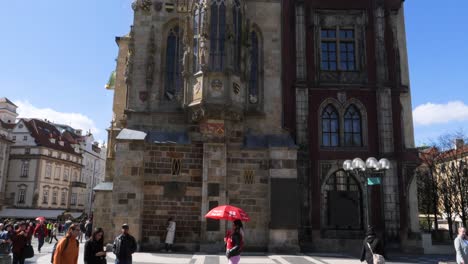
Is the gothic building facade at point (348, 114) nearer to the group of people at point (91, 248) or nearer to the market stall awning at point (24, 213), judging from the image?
the group of people at point (91, 248)

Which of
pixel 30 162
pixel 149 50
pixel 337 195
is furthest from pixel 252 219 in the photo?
pixel 30 162

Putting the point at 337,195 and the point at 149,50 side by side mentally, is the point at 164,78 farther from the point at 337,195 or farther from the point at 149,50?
the point at 337,195

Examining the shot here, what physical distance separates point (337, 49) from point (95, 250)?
61.0ft

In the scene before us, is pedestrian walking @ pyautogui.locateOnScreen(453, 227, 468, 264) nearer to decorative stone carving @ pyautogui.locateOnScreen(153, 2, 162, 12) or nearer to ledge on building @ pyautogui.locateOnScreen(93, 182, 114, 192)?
ledge on building @ pyautogui.locateOnScreen(93, 182, 114, 192)

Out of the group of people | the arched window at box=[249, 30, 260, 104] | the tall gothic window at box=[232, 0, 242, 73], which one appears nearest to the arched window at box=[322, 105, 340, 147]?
the arched window at box=[249, 30, 260, 104]

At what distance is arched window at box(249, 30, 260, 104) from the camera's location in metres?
22.1

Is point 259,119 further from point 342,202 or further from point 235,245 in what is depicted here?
point 235,245

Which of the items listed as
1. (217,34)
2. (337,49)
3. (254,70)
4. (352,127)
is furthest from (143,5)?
(352,127)

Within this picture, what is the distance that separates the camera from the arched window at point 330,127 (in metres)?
22.6

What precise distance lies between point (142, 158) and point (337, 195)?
33.4 ft

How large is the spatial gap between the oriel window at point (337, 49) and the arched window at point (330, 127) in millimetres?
2439

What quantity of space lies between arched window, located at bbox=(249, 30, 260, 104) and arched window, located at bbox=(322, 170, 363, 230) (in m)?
5.90

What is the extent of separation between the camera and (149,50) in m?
21.5

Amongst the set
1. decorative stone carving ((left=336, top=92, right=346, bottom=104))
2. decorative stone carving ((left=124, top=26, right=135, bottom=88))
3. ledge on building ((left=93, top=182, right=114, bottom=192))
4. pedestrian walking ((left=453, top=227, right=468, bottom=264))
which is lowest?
pedestrian walking ((left=453, top=227, right=468, bottom=264))
